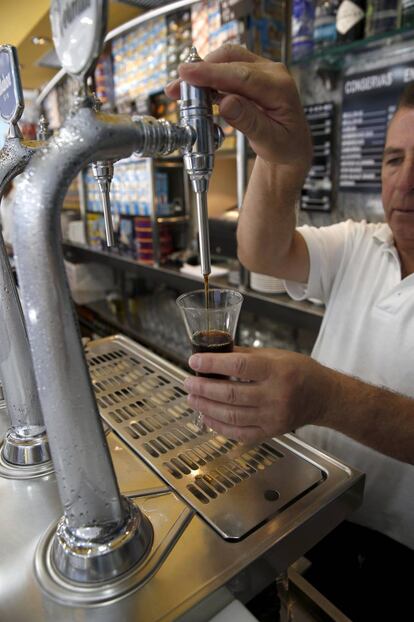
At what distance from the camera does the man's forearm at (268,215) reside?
1158 millimetres

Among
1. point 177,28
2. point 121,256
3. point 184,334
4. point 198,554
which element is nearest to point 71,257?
point 121,256

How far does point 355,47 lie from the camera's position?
178 centimetres

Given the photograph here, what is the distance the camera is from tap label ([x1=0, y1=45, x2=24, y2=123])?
21.4 inches

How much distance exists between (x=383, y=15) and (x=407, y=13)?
0.08 meters

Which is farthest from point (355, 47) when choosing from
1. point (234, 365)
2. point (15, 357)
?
point (15, 357)

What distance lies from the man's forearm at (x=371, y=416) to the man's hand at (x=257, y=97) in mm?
480

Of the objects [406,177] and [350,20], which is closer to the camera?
[406,177]

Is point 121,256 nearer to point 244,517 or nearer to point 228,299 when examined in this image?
point 228,299

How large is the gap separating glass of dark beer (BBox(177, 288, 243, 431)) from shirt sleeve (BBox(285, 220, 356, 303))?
652 mm

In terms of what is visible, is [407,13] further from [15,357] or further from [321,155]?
[15,357]

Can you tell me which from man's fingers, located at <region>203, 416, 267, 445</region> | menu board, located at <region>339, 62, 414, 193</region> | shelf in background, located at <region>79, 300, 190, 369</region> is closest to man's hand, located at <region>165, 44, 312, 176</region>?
man's fingers, located at <region>203, 416, 267, 445</region>

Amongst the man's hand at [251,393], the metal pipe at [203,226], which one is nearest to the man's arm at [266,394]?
the man's hand at [251,393]

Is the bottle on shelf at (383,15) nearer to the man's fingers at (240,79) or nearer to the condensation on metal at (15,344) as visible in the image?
the man's fingers at (240,79)

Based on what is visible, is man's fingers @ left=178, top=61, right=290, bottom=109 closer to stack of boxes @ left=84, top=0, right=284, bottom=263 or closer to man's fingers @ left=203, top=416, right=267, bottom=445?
man's fingers @ left=203, top=416, right=267, bottom=445
